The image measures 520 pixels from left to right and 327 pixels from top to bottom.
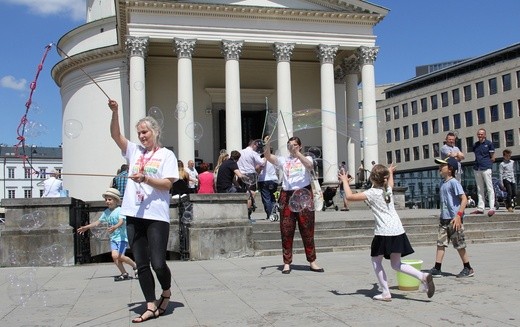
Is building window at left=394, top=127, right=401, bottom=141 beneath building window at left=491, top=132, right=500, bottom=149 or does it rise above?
above

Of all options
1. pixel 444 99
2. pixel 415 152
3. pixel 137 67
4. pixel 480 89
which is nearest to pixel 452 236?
pixel 137 67

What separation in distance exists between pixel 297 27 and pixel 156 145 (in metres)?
31.5

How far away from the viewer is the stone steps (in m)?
13.8

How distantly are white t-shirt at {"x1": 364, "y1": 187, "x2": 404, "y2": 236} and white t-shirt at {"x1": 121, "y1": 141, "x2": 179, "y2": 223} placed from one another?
2538 millimetres

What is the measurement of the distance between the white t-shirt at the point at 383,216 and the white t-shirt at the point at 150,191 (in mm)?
2538

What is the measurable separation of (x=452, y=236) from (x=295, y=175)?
2.63 m

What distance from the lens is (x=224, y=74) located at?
136 ft

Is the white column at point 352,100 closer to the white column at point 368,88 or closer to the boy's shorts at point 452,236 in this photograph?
the white column at point 368,88

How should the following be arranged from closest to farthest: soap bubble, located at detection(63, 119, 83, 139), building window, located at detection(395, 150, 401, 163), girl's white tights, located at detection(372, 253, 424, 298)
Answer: girl's white tights, located at detection(372, 253, 424, 298)
soap bubble, located at detection(63, 119, 83, 139)
building window, located at detection(395, 150, 401, 163)

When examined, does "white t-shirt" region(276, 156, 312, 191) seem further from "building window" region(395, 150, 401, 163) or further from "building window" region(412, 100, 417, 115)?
"building window" region(395, 150, 401, 163)

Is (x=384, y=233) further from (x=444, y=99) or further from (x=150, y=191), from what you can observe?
(x=444, y=99)

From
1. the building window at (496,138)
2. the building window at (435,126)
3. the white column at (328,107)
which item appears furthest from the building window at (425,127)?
the white column at (328,107)

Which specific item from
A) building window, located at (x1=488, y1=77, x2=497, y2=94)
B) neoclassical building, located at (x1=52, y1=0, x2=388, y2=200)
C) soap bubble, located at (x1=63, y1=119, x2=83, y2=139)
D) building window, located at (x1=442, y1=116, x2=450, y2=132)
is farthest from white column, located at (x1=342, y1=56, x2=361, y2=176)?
building window, located at (x1=442, y1=116, x2=450, y2=132)

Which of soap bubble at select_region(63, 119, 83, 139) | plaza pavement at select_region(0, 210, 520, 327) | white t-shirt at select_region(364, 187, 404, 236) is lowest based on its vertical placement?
plaza pavement at select_region(0, 210, 520, 327)
